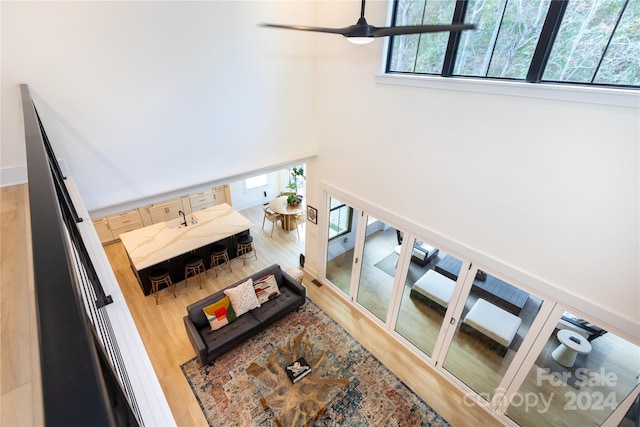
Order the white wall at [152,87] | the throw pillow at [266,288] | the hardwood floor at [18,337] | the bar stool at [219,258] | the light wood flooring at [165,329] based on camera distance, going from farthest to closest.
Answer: the bar stool at [219,258] → the throw pillow at [266,288] → the white wall at [152,87] → the light wood flooring at [165,329] → the hardwood floor at [18,337]

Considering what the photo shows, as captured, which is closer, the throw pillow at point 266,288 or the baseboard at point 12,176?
the baseboard at point 12,176

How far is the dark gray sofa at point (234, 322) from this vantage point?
4.70 m

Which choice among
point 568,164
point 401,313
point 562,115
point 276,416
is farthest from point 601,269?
point 276,416

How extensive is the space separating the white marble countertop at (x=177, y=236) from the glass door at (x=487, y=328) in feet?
15.3

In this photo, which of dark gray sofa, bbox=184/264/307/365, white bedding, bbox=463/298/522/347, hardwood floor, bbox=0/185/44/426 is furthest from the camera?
dark gray sofa, bbox=184/264/307/365

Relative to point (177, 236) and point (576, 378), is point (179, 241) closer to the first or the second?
point (177, 236)

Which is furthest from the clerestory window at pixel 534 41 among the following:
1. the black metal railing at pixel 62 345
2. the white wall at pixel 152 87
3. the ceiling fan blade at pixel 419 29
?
the black metal railing at pixel 62 345

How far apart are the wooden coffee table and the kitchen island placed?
115 inches

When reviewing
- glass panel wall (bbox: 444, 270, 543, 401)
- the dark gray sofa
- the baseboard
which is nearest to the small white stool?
glass panel wall (bbox: 444, 270, 543, 401)

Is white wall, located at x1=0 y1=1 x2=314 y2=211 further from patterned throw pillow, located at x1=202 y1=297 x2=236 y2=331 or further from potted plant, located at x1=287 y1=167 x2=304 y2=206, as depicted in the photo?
potted plant, located at x1=287 y1=167 x2=304 y2=206

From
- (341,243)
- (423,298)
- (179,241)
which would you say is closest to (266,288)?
(341,243)

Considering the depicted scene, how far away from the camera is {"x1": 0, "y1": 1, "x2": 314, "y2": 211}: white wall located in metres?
2.95

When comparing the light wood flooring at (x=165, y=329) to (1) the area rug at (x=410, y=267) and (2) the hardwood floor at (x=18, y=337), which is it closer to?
(2) the hardwood floor at (x=18, y=337)

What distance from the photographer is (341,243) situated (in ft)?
19.6
